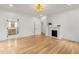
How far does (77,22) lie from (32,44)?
104 cm

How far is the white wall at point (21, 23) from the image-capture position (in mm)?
1785

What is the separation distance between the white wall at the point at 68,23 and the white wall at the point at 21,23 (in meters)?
0.45

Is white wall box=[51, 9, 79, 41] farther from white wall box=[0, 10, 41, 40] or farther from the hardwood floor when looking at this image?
white wall box=[0, 10, 41, 40]

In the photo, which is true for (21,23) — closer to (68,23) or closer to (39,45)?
(39,45)

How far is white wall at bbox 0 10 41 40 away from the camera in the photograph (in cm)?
178

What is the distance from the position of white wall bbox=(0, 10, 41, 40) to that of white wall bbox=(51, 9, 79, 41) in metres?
0.45

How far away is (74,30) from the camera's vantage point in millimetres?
2145

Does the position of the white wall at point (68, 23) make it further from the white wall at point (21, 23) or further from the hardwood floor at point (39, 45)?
the white wall at point (21, 23)

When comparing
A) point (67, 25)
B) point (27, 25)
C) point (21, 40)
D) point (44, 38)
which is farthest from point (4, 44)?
point (67, 25)

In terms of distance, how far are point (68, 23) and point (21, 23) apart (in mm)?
967

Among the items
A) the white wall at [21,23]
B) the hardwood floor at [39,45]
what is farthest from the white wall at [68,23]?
the white wall at [21,23]

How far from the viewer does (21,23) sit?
2006 millimetres

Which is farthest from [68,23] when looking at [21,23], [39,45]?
[21,23]

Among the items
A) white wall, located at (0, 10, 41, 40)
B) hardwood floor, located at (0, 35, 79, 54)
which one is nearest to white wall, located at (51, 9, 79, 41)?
hardwood floor, located at (0, 35, 79, 54)
